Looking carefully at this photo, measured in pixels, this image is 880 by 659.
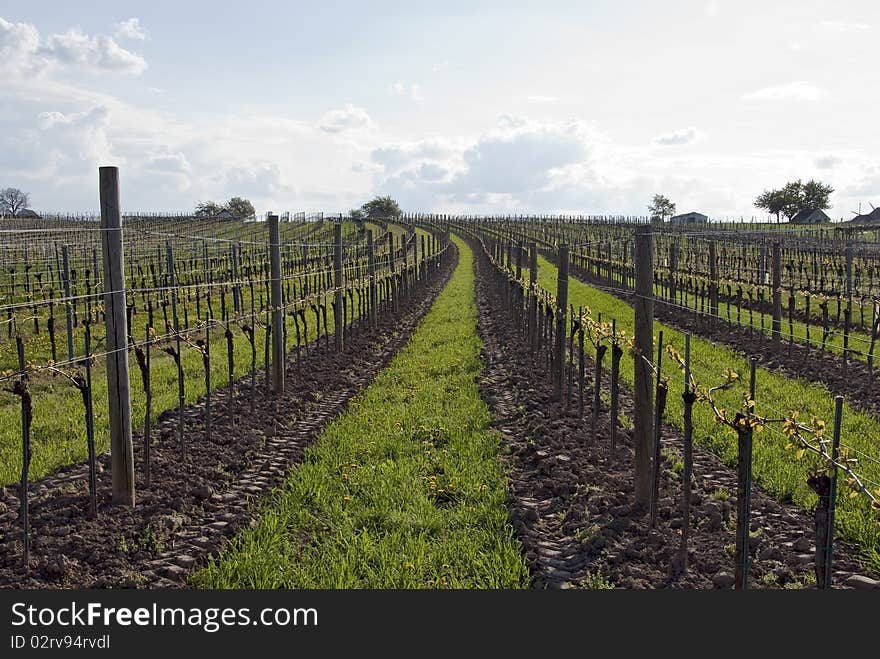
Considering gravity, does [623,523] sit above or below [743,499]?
below

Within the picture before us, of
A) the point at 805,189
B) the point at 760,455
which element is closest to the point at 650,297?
the point at 760,455

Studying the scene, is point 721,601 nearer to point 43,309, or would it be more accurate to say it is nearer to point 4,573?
point 4,573

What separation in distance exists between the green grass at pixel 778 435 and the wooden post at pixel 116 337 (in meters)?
4.26

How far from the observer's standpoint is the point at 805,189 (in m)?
A: 94.9

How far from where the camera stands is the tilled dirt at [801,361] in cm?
957

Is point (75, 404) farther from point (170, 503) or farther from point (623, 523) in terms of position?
point (623, 523)

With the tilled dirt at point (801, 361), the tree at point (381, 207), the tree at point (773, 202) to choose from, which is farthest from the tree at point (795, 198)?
the tilled dirt at point (801, 361)

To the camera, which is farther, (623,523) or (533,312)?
(533,312)

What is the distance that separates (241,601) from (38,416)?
18.9 feet

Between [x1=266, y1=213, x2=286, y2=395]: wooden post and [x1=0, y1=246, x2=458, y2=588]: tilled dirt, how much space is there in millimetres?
248

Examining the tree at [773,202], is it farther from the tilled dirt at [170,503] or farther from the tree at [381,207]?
the tilled dirt at [170,503]

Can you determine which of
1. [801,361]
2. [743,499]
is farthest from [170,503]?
[801,361]

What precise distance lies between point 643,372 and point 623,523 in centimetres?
114

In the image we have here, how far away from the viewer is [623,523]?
5281mm
